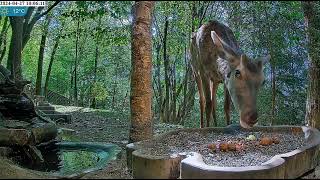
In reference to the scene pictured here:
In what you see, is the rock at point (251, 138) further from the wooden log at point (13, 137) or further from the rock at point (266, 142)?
the wooden log at point (13, 137)

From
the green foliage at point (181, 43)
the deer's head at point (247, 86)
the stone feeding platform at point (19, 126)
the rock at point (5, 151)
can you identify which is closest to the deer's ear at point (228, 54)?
the deer's head at point (247, 86)

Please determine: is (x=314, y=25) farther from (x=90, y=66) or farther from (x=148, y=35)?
(x=90, y=66)

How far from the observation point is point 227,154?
4.98 meters

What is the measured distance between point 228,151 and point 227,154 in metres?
0.13

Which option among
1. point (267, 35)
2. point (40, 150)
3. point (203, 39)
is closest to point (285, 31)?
point (267, 35)

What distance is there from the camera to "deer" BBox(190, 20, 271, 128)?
16.7 ft

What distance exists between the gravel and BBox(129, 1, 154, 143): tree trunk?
0.51 metres

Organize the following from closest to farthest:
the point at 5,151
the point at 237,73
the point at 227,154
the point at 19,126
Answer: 1. the point at 227,154
2. the point at 237,73
3. the point at 5,151
4. the point at 19,126

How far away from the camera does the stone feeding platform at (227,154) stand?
366 centimetres

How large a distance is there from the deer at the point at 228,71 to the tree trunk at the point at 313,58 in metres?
1.85

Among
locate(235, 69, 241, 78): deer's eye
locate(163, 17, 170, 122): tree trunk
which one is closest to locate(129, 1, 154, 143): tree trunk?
locate(235, 69, 241, 78): deer's eye

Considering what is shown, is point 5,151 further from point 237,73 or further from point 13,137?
point 237,73

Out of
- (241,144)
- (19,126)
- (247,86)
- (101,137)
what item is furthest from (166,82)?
(247,86)

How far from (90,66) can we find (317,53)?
71.6 ft
